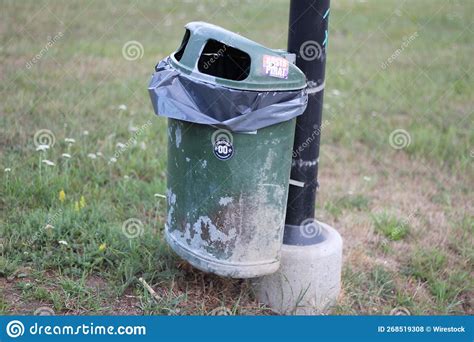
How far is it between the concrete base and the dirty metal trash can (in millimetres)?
232

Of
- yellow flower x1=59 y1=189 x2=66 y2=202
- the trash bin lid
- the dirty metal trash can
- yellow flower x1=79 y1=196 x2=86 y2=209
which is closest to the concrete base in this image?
the dirty metal trash can

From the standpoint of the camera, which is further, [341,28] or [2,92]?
[341,28]

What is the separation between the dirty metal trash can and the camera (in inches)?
103

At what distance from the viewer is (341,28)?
8359mm

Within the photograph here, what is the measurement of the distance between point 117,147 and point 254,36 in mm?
3634

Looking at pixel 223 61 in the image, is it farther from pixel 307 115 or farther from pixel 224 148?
pixel 224 148

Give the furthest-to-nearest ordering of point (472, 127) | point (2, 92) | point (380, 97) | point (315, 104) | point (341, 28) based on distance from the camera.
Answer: point (341, 28) < point (380, 97) < point (472, 127) < point (2, 92) < point (315, 104)

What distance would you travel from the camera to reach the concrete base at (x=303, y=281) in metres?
3.10

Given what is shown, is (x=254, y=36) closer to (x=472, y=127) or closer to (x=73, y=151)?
(x=472, y=127)

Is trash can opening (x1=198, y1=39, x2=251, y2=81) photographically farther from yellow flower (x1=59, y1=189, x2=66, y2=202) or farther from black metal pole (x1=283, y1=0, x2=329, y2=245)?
yellow flower (x1=59, y1=189, x2=66, y2=202)

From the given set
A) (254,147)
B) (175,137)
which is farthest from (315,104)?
(175,137)

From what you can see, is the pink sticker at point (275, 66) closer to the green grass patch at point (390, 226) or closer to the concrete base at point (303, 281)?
the concrete base at point (303, 281)

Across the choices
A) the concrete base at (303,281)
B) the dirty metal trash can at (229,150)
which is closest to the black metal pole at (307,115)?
the concrete base at (303,281)

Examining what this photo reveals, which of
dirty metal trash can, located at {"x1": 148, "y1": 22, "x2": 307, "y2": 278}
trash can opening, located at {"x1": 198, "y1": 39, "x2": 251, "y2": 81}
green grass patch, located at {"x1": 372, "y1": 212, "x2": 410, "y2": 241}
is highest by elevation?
trash can opening, located at {"x1": 198, "y1": 39, "x2": 251, "y2": 81}
